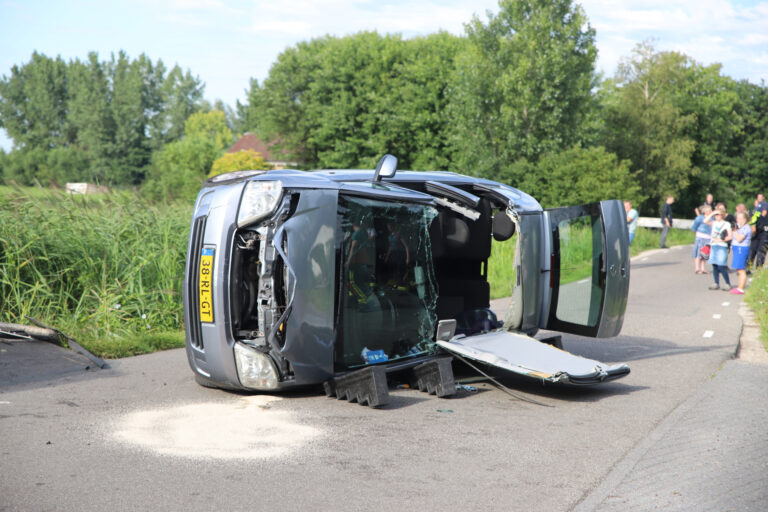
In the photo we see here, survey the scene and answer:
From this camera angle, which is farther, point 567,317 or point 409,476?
point 567,317

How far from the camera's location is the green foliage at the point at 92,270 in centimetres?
955

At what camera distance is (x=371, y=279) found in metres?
6.79

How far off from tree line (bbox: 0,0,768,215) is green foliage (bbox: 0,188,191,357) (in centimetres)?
2371

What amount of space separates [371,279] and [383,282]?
0.15 metres

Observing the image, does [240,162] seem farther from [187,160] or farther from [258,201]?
[258,201]

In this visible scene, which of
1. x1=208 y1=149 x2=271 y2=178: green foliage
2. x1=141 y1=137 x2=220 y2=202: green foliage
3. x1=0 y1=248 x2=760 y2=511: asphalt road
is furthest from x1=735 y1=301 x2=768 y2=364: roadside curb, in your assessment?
x1=141 y1=137 x2=220 y2=202: green foliage

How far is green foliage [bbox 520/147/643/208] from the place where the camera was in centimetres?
3781

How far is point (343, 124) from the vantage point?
183ft

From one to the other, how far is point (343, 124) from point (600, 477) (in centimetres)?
5259

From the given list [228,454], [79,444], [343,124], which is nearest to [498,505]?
[228,454]

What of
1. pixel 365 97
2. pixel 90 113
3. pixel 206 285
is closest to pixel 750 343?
pixel 206 285

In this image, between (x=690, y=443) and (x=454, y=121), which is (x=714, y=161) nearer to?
(x=454, y=121)

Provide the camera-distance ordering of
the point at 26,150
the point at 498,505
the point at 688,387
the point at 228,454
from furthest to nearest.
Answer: the point at 26,150 → the point at 688,387 → the point at 228,454 → the point at 498,505

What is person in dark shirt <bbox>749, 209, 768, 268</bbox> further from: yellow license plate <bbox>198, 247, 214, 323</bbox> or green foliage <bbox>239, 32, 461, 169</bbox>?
green foliage <bbox>239, 32, 461, 169</bbox>
